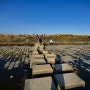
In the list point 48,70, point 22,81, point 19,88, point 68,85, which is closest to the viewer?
point 68,85

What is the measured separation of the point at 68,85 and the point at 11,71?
13.0 ft

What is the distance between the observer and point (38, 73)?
21.9ft

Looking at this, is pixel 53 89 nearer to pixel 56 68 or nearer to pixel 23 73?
pixel 56 68

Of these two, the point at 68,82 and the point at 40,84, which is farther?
the point at 68,82

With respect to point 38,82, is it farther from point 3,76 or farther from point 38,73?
point 3,76

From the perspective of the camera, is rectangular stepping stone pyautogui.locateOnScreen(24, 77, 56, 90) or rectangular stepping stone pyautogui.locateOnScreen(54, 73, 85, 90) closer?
rectangular stepping stone pyautogui.locateOnScreen(24, 77, 56, 90)

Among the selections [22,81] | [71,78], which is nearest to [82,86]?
[71,78]

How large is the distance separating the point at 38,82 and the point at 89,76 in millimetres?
2992

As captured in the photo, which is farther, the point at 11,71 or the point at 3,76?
the point at 11,71

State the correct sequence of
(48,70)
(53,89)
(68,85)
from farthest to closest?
(48,70)
(68,85)
(53,89)

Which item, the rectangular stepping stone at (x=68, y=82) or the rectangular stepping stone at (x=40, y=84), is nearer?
the rectangular stepping stone at (x=40, y=84)

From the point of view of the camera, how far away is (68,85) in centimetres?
523

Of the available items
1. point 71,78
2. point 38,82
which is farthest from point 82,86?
point 38,82

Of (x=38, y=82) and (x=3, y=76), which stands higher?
(x=38, y=82)
